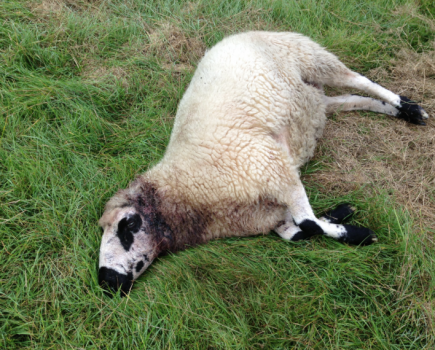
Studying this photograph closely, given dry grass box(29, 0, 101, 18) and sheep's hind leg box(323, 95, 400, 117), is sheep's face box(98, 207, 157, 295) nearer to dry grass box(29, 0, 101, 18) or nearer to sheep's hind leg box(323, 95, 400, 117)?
sheep's hind leg box(323, 95, 400, 117)

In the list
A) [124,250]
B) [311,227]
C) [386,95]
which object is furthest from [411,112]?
[124,250]

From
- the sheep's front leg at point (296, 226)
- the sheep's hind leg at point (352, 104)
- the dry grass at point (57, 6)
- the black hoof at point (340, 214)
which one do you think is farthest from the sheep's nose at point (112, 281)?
the dry grass at point (57, 6)

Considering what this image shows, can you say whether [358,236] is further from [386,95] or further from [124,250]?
[124,250]

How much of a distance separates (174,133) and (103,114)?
1.17m

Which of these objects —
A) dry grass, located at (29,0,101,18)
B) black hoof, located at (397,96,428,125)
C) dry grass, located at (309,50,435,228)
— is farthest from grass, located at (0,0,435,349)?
black hoof, located at (397,96,428,125)

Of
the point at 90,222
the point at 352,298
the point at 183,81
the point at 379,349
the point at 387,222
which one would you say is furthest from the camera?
the point at 183,81

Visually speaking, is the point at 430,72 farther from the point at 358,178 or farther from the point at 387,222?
the point at 387,222

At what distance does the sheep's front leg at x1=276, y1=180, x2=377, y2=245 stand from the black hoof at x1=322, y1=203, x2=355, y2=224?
6 cm

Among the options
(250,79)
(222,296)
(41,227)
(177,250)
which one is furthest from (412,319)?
(41,227)

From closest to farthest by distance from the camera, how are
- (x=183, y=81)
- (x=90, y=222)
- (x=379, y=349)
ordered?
(x=379, y=349) < (x=90, y=222) < (x=183, y=81)

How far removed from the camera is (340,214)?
313 cm

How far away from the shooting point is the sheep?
2857mm

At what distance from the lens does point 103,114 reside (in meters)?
4.04

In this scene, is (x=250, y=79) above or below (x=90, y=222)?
above
